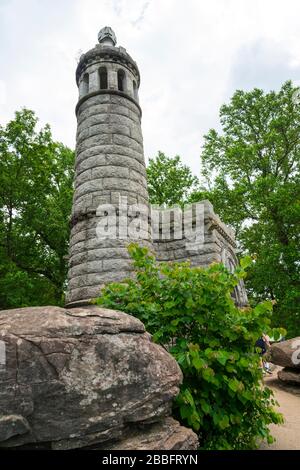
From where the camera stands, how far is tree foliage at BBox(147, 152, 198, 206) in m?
21.5

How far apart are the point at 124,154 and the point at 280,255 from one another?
406 inches

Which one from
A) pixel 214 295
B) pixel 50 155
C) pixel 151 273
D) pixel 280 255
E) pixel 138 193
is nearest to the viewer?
pixel 214 295

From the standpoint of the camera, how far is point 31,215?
602 inches

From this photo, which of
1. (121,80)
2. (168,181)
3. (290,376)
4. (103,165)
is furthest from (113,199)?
(168,181)

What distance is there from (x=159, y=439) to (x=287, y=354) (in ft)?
25.1

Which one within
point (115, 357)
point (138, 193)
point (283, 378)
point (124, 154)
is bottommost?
point (283, 378)

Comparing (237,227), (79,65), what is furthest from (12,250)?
(237,227)

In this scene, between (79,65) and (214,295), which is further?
(79,65)

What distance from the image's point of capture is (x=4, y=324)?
248 centimetres

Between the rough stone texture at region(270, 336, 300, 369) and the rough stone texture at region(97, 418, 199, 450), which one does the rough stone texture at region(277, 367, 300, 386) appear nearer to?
the rough stone texture at region(270, 336, 300, 369)

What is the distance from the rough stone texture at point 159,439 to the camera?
2465 millimetres

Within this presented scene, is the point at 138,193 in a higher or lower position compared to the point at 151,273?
higher

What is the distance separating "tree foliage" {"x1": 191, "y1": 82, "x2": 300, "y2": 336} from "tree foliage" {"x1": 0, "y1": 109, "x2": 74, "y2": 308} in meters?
8.55
